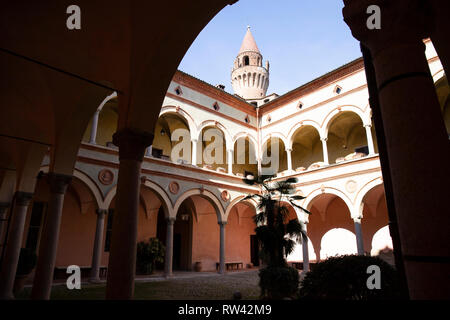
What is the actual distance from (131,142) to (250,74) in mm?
26621

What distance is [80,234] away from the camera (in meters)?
14.0

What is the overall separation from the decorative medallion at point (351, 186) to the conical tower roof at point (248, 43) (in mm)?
20949

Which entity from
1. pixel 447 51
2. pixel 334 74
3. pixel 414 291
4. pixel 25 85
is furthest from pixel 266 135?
pixel 414 291

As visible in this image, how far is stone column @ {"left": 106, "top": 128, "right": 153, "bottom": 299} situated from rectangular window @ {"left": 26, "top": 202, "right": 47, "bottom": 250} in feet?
36.5

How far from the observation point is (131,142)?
171 inches

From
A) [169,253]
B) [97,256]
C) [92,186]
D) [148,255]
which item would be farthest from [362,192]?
[92,186]

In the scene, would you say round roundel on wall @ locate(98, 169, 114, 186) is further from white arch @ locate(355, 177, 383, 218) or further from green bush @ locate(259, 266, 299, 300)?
white arch @ locate(355, 177, 383, 218)

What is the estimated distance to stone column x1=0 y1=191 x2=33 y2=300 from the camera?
301 inches

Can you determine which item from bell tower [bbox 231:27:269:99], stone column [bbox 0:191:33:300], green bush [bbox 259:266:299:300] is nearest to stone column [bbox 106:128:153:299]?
green bush [bbox 259:266:299:300]

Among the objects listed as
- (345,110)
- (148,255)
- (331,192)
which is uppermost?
(345,110)

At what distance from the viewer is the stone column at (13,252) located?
25.1ft

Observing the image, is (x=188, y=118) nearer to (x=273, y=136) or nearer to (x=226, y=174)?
(x=226, y=174)

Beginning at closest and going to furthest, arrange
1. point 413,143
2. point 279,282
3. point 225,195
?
point 413,143 < point 279,282 < point 225,195

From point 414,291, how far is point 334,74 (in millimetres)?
15896
